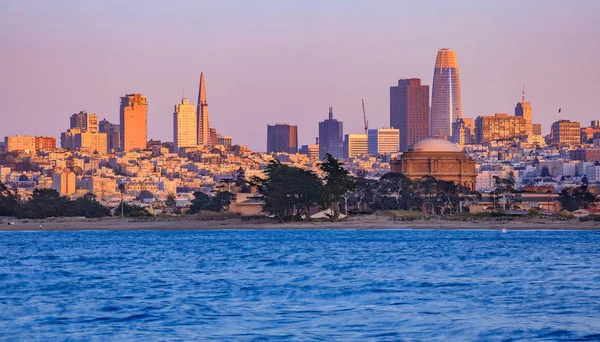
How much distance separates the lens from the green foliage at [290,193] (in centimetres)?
9225

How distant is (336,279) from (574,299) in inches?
359

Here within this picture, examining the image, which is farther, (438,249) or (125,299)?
(438,249)

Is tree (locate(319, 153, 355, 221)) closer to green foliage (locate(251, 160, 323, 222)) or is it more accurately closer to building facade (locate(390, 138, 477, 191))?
green foliage (locate(251, 160, 323, 222))

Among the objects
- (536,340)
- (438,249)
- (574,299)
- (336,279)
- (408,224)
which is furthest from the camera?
(408,224)

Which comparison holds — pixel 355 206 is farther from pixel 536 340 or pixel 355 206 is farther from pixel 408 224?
pixel 536 340

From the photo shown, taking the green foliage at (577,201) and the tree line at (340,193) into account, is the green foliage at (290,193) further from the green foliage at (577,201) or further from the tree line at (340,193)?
the green foliage at (577,201)

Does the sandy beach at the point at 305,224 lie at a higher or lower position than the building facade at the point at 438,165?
lower

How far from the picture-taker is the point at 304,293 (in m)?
36.6

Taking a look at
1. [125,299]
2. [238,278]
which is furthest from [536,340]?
[238,278]

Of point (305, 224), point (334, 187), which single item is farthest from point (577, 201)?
point (305, 224)

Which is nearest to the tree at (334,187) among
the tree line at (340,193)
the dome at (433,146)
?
the tree line at (340,193)

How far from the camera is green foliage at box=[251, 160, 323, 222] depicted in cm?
9225

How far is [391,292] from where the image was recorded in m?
36.5

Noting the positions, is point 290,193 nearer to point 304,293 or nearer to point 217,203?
point 217,203
